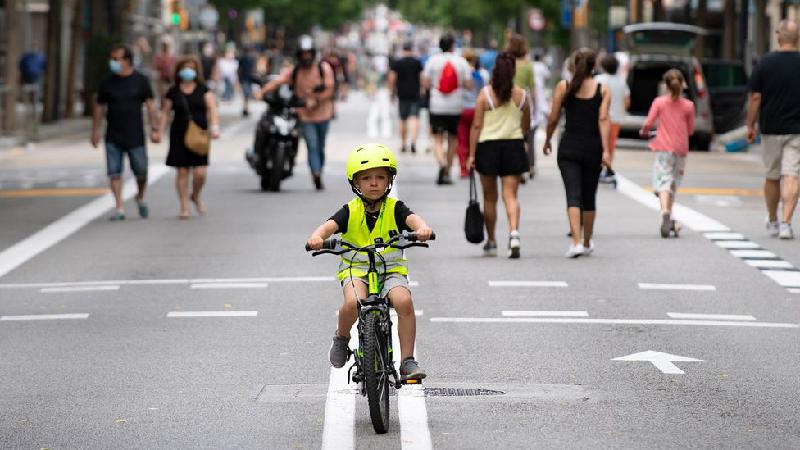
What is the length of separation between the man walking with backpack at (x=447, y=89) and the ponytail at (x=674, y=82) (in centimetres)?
Answer: 558

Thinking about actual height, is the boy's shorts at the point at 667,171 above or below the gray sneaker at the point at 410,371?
above

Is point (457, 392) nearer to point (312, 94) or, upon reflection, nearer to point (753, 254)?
point (753, 254)

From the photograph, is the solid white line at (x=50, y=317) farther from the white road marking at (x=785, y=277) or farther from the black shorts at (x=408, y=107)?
the black shorts at (x=408, y=107)

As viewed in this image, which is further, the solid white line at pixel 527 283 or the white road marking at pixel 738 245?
the white road marking at pixel 738 245

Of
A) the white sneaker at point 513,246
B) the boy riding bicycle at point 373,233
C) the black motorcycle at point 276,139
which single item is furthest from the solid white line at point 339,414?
the black motorcycle at point 276,139

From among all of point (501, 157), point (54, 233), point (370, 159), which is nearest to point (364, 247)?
point (370, 159)

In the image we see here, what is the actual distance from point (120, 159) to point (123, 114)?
1.55ft

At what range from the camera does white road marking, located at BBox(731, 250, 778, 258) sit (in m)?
15.6

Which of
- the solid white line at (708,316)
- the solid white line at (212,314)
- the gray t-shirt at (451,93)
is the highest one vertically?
the gray t-shirt at (451,93)

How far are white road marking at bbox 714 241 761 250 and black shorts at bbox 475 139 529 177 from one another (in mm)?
2057

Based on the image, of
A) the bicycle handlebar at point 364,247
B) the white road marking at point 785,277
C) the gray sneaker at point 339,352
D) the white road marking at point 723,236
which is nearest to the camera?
the bicycle handlebar at point 364,247

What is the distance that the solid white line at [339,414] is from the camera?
7.87 meters

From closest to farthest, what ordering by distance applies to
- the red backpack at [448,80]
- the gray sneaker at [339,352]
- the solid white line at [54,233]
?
the gray sneaker at [339,352] < the solid white line at [54,233] < the red backpack at [448,80]

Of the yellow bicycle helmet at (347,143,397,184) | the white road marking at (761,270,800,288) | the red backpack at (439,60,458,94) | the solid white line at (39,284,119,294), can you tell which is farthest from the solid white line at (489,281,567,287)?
the red backpack at (439,60,458,94)
